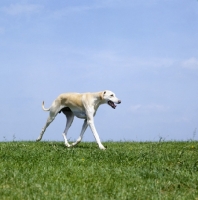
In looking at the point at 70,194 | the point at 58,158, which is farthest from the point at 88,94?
the point at 70,194

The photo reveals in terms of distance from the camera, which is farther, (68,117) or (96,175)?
(68,117)

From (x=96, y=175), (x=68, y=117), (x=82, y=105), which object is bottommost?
(x=96, y=175)

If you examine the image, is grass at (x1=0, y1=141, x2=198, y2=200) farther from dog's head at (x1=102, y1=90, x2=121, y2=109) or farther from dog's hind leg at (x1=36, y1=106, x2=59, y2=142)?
dog's hind leg at (x1=36, y1=106, x2=59, y2=142)

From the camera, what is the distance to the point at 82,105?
14484 millimetres

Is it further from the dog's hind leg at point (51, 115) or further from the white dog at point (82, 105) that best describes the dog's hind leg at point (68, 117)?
the dog's hind leg at point (51, 115)

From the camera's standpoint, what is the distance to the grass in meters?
7.41

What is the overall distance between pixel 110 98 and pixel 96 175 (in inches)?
226

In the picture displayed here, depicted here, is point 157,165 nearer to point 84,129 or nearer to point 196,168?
point 196,168

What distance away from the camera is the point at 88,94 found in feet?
47.4

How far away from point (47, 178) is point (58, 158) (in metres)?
2.33

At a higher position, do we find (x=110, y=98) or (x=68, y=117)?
(x=110, y=98)

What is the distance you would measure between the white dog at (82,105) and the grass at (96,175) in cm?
266

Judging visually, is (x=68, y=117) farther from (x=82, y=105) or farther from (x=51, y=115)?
(x=82, y=105)

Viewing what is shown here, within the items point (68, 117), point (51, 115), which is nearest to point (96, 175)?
point (68, 117)
